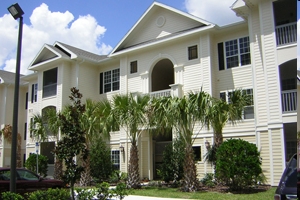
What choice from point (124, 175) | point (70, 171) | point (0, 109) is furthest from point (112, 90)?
point (70, 171)

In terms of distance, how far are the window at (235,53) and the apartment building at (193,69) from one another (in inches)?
2.2

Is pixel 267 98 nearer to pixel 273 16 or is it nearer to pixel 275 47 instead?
pixel 275 47

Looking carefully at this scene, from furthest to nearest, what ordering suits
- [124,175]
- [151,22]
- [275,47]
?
[151,22], [124,175], [275,47]

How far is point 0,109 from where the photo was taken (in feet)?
88.3

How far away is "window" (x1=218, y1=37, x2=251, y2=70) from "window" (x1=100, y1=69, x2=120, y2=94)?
8448 millimetres

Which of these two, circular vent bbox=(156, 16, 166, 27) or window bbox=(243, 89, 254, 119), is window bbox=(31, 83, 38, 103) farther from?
window bbox=(243, 89, 254, 119)

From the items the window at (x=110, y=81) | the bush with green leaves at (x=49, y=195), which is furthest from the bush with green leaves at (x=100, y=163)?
the bush with green leaves at (x=49, y=195)

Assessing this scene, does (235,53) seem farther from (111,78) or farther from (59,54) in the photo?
(59,54)

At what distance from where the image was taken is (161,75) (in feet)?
79.3

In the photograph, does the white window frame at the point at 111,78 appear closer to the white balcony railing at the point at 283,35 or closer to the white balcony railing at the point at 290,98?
the white balcony railing at the point at 283,35

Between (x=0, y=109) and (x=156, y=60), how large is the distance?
45.4 feet

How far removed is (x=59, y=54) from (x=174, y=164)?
43.8 feet

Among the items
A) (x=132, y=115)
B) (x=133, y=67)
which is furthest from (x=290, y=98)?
(x=133, y=67)

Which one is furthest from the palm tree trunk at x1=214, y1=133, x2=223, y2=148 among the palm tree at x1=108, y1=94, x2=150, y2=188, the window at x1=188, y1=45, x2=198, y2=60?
the window at x1=188, y1=45, x2=198, y2=60
